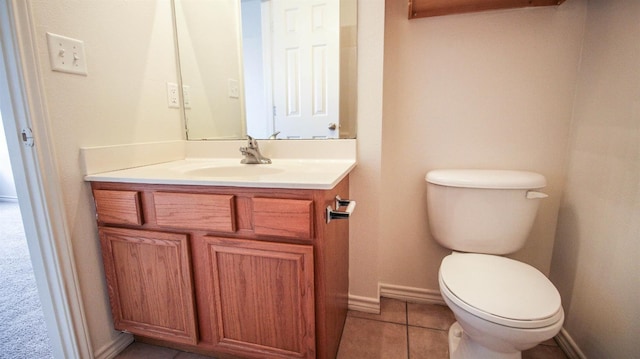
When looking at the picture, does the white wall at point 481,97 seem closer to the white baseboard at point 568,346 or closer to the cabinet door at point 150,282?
the white baseboard at point 568,346

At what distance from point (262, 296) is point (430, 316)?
92cm

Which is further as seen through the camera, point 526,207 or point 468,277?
point 526,207

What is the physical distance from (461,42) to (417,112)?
34 centimetres

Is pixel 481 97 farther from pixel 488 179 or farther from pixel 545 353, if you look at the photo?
pixel 545 353

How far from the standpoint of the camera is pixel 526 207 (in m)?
1.15

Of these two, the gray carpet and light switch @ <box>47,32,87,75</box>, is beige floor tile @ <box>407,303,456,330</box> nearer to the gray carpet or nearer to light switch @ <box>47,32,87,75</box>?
the gray carpet

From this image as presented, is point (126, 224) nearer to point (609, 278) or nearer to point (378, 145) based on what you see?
point (378, 145)

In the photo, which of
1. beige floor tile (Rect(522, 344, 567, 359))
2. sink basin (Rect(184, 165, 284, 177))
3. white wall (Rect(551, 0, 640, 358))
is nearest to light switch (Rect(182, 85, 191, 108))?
sink basin (Rect(184, 165, 284, 177))

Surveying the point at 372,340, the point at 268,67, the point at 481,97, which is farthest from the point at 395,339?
the point at 268,67

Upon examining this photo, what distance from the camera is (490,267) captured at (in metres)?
1.06

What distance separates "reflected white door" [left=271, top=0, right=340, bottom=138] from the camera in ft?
4.25

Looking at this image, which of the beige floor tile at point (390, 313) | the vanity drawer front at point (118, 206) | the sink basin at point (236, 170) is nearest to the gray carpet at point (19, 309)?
the vanity drawer front at point (118, 206)

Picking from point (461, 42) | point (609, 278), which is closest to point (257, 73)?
point (461, 42)

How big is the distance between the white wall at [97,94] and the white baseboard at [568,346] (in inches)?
74.0
